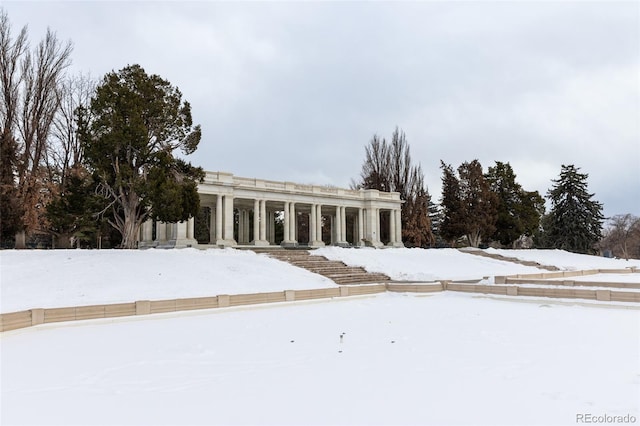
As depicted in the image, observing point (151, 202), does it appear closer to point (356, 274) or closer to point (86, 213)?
point (86, 213)

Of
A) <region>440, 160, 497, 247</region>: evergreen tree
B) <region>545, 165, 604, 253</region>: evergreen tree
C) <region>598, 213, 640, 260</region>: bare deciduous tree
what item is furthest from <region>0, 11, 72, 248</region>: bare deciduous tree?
<region>598, 213, 640, 260</region>: bare deciduous tree

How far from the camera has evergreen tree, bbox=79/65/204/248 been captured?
21.3 m

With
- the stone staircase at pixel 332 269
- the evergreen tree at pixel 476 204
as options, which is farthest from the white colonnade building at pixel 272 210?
the evergreen tree at pixel 476 204

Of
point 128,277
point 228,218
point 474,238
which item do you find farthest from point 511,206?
point 128,277

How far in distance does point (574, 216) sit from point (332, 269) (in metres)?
40.9

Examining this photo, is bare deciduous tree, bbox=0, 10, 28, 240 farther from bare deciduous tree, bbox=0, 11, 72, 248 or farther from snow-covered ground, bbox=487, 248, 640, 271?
snow-covered ground, bbox=487, 248, 640, 271

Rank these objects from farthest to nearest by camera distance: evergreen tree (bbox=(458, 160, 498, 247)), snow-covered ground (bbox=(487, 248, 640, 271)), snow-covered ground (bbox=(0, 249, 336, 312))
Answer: evergreen tree (bbox=(458, 160, 498, 247)), snow-covered ground (bbox=(487, 248, 640, 271)), snow-covered ground (bbox=(0, 249, 336, 312))

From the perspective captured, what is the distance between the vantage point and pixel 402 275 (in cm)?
2519

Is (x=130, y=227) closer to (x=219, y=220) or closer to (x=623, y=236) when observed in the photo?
(x=219, y=220)

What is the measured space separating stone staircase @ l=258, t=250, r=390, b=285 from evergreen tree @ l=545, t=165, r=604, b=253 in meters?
37.9

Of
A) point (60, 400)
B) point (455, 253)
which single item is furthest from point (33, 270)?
point (455, 253)

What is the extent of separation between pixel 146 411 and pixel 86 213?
19250 mm

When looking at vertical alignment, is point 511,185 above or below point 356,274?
above

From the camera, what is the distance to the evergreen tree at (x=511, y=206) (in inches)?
2035
